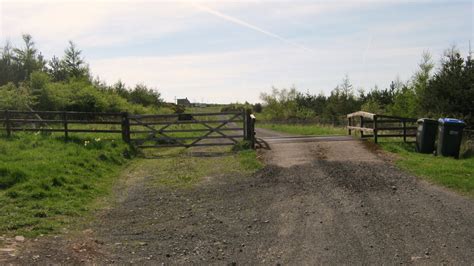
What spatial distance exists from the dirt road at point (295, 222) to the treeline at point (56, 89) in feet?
56.8

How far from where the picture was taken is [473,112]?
2078 centimetres

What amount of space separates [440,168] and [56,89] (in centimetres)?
2616

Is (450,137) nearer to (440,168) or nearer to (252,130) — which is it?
(440,168)

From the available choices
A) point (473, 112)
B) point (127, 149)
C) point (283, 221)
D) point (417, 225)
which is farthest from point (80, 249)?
point (473, 112)

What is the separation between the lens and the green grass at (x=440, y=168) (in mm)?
9741

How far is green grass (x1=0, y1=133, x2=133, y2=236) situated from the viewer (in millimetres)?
7441

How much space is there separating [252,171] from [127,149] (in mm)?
5632

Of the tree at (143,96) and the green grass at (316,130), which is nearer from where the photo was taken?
the green grass at (316,130)

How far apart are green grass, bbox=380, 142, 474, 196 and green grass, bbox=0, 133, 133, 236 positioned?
7.78m

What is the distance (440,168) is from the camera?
1129 cm

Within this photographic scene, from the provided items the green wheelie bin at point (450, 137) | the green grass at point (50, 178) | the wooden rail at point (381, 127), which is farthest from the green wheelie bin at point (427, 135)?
the green grass at point (50, 178)

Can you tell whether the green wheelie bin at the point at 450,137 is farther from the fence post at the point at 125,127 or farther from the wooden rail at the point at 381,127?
the fence post at the point at 125,127

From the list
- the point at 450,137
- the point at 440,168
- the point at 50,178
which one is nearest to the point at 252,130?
the point at 450,137

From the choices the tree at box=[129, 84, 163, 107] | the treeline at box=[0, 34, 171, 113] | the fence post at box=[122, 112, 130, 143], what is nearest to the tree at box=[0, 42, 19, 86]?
the treeline at box=[0, 34, 171, 113]
